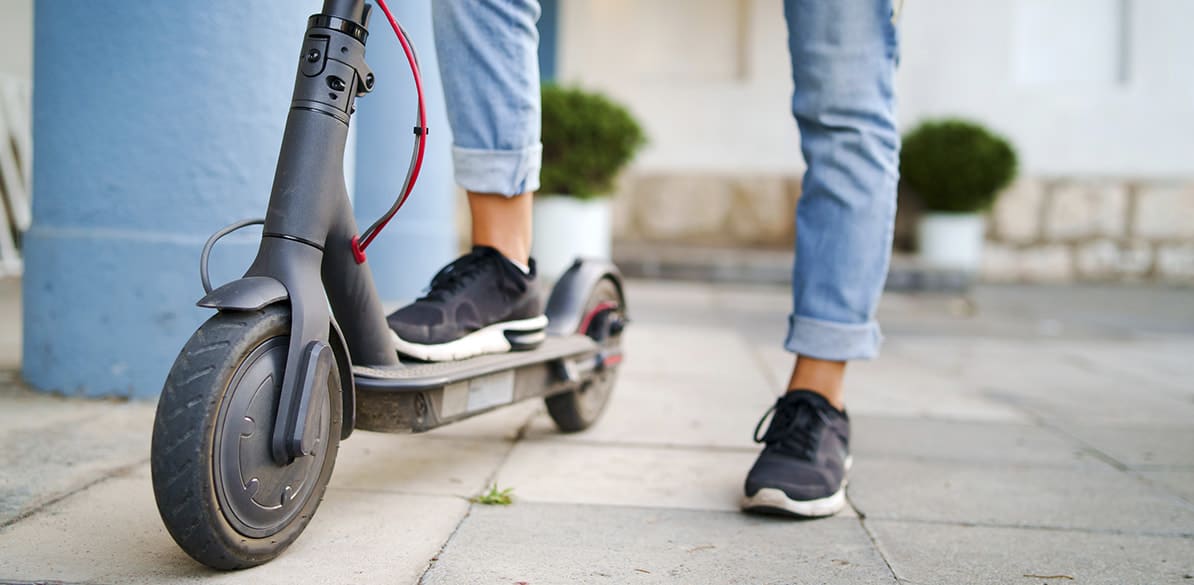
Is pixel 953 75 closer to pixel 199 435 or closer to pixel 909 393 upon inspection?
pixel 909 393

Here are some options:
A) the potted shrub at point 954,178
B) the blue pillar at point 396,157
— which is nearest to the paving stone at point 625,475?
the blue pillar at point 396,157

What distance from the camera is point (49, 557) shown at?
1.13 metres

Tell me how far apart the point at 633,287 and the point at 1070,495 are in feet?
13.9

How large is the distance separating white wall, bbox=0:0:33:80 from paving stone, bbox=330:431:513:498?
4.18m

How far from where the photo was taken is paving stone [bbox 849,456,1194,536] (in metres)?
1.51

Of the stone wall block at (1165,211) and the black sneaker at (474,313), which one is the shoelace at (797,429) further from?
the stone wall block at (1165,211)

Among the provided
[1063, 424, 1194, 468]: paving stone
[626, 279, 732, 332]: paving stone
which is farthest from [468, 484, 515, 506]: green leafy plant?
[626, 279, 732, 332]: paving stone

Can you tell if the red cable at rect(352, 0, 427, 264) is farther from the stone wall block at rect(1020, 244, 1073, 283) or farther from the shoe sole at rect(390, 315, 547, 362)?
the stone wall block at rect(1020, 244, 1073, 283)

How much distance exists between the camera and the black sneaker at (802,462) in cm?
144

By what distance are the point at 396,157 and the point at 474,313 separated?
1.65 metres

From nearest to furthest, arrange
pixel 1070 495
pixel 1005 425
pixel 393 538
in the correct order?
1. pixel 393 538
2. pixel 1070 495
3. pixel 1005 425

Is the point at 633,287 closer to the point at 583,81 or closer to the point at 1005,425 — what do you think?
the point at 583,81

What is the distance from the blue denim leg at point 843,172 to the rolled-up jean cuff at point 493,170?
1.48ft

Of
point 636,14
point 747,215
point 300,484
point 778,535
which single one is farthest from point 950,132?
point 300,484
